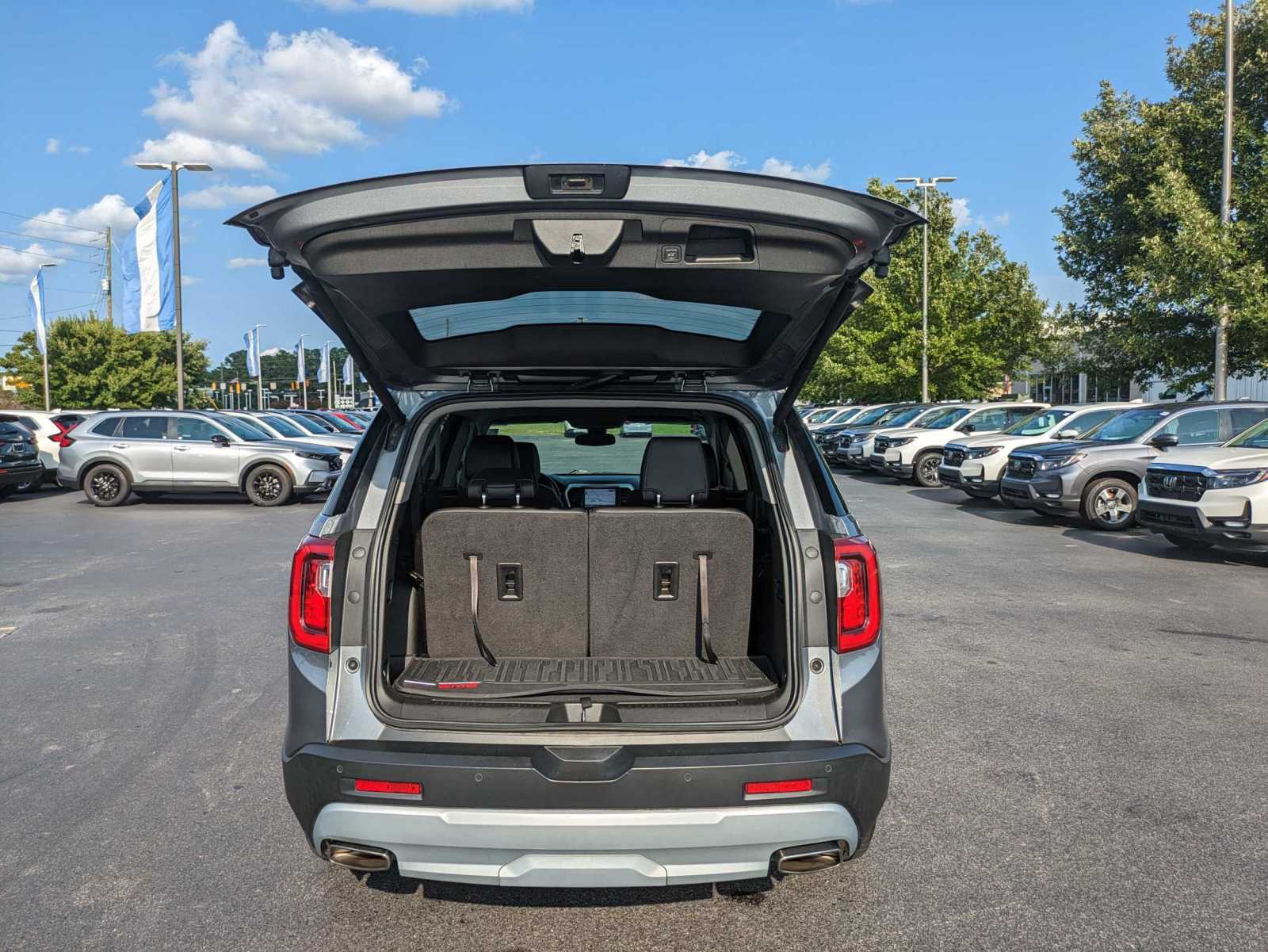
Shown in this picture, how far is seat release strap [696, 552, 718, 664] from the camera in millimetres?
3740

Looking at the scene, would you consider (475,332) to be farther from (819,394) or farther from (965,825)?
(819,394)

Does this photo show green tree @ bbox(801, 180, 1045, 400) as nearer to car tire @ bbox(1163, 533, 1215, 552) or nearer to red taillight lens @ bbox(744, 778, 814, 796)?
car tire @ bbox(1163, 533, 1215, 552)

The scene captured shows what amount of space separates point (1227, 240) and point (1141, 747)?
1639 cm

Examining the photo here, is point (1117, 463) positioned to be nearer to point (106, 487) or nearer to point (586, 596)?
point (586, 596)

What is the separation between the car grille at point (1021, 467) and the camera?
46.1ft

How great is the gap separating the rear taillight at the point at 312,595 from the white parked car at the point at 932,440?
18600mm

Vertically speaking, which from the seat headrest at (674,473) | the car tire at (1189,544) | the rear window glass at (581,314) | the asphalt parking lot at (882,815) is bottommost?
the asphalt parking lot at (882,815)

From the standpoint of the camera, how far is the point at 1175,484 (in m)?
10.8

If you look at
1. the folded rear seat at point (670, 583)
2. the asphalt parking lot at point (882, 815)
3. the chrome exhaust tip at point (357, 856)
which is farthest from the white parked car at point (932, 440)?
the chrome exhaust tip at point (357, 856)

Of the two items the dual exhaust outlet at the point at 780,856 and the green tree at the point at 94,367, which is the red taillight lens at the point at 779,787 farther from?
the green tree at the point at 94,367

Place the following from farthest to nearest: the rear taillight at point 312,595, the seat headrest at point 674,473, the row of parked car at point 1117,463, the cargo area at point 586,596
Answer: the row of parked car at point 1117,463
the seat headrest at point 674,473
the cargo area at point 586,596
the rear taillight at point 312,595

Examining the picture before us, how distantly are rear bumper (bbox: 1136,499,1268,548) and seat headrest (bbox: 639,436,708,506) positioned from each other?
781 centimetres

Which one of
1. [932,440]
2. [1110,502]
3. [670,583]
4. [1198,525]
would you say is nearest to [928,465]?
[932,440]

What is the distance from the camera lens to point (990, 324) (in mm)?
40750
